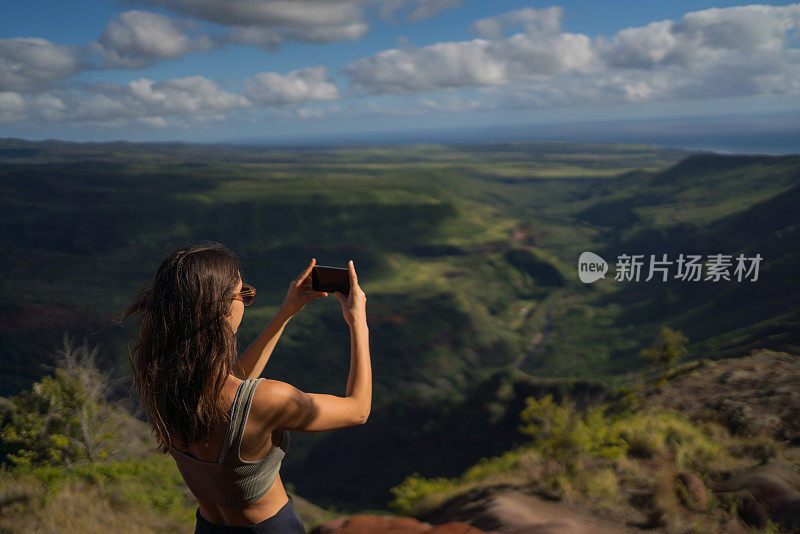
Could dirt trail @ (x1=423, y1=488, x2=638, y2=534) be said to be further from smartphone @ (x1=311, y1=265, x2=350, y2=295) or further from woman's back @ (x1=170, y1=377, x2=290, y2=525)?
smartphone @ (x1=311, y1=265, x2=350, y2=295)

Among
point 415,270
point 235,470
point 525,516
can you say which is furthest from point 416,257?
point 235,470

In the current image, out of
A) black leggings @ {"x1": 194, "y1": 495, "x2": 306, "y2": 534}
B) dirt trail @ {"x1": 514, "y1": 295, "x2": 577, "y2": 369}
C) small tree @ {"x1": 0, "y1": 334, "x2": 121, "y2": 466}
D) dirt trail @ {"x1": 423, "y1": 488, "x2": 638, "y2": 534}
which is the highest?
black leggings @ {"x1": 194, "y1": 495, "x2": 306, "y2": 534}

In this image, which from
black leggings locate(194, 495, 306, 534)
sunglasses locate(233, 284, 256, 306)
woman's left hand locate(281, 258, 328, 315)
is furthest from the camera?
woman's left hand locate(281, 258, 328, 315)

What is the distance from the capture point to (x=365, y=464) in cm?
4378

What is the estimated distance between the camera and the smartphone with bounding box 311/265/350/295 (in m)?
2.71

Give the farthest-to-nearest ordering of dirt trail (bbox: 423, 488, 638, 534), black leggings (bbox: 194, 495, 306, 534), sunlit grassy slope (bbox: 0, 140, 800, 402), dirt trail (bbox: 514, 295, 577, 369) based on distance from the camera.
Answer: dirt trail (bbox: 514, 295, 577, 369) → sunlit grassy slope (bbox: 0, 140, 800, 402) → dirt trail (bbox: 423, 488, 638, 534) → black leggings (bbox: 194, 495, 306, 534)

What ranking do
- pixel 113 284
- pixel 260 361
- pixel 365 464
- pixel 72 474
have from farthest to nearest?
1. pixel 113 284
2. pixel 365 464
3. pixel 72 474
4. pixel 260 361

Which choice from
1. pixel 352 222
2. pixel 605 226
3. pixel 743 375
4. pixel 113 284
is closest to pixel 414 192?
pixel 352 222

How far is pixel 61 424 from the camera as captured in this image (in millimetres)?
14391

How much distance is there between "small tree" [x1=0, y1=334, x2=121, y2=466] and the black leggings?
13.7 metres

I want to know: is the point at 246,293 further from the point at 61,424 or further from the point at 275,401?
the point at 61,424

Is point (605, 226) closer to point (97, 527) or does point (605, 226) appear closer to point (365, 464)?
point (365, 464)

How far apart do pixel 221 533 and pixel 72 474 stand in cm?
855

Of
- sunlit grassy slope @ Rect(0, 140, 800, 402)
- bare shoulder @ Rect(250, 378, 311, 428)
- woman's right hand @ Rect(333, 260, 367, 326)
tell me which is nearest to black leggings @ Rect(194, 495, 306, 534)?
bare shoulder @ Rect(250, 378, 311, 428)
